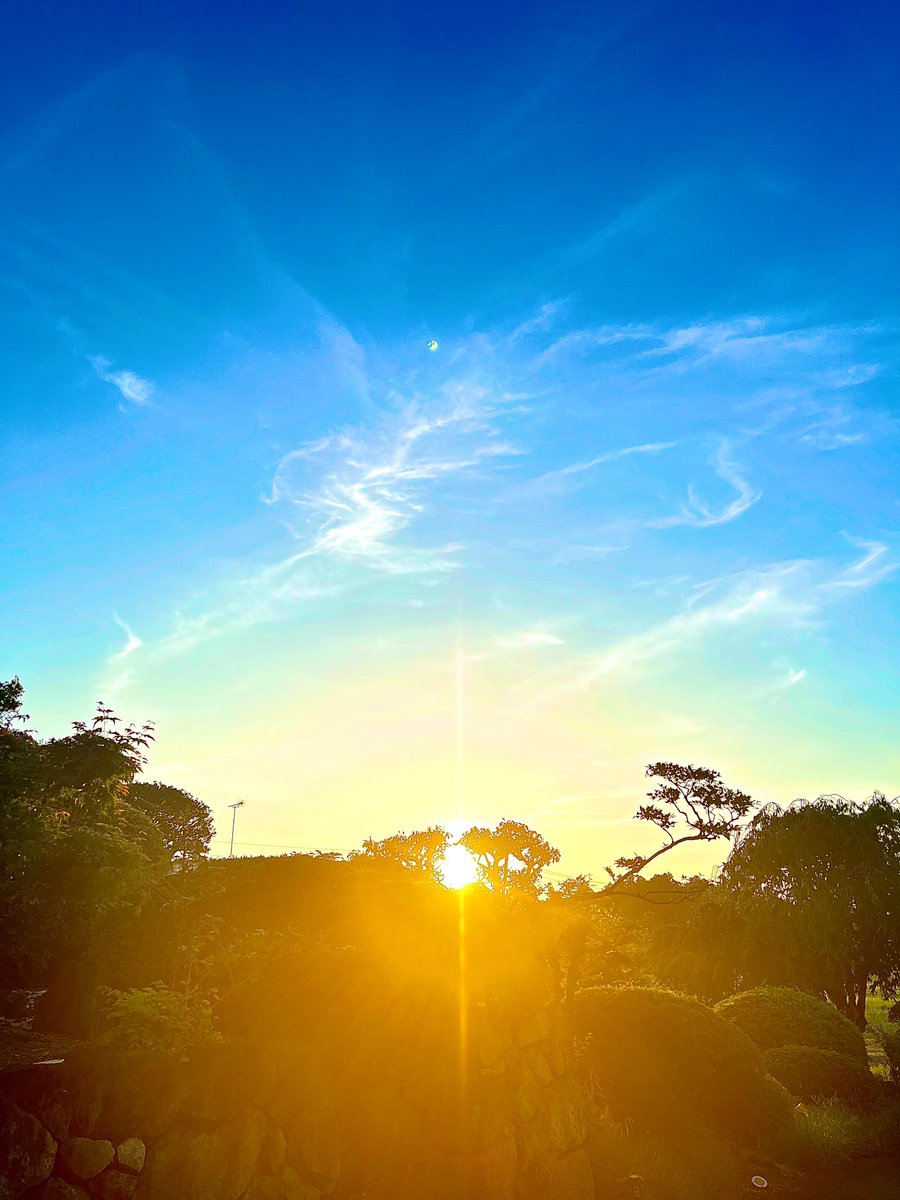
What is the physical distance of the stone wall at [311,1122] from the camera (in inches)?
398

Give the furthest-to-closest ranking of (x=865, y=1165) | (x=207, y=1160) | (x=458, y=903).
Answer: (x=865, y=1165), (x=458, y=903), (x=207, y=1160)

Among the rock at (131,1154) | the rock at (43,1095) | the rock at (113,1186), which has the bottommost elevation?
the rock at (113,1186)

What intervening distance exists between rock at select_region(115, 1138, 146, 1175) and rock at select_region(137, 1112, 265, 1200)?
125 mm

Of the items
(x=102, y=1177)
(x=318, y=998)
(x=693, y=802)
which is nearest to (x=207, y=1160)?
(x=102, y=1177)

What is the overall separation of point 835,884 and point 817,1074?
14.5 meters

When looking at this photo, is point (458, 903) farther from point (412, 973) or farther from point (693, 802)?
point (693, 802)

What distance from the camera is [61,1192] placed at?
9.84 m

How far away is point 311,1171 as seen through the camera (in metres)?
12.3

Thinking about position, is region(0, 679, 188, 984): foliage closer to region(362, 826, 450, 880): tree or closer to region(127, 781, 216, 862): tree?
region(362, 826, 450, 880): tree

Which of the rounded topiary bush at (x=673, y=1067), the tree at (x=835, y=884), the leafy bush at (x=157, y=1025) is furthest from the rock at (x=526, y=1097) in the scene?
the tree at (x=835, y=884)

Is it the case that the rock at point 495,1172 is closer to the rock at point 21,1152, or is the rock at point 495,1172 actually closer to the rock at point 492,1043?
the rock at point 492,1043

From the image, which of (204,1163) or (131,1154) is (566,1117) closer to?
(204,1163)

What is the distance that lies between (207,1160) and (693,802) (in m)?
22.2

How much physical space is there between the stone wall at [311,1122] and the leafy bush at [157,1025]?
0.44m
